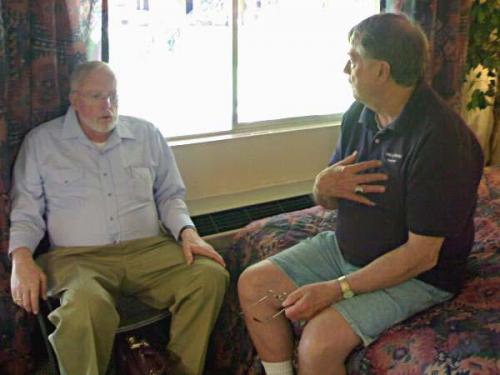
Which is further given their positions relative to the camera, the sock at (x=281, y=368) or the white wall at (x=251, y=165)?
the white wall at (x=251, y=165)

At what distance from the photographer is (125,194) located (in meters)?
1.91

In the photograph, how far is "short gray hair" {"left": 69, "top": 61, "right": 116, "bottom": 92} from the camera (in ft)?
6.04

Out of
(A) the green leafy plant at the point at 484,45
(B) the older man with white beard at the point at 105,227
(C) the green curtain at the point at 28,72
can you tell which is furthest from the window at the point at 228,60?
(A) the green leafy plant at the point at 484,45

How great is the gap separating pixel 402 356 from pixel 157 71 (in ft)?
5.06

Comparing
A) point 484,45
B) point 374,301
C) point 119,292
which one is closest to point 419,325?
point 374,301

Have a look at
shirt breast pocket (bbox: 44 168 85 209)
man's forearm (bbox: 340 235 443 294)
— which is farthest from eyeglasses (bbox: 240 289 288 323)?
shirt breast pocket (bbox: 44 168 85 209)

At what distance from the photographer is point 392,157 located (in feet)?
5.03

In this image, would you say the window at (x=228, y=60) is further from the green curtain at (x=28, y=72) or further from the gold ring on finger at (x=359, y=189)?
the gold ring on finger at (x=359, y=189)

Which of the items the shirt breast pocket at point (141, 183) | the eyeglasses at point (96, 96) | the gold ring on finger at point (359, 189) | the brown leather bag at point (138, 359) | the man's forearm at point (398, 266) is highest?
the eyeglasses at point (96, 96)

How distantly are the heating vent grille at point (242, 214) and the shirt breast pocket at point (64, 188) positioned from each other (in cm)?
64

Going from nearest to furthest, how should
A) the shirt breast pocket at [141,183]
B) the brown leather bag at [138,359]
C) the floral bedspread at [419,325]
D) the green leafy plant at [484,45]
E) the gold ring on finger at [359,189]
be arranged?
the floral bedspread at [419,325] → the gold ring on finger at [359,189] → the brown leather bag at [138,359] → the shirt breast pocket at [141,183] → the green leafy plant at [484,45]

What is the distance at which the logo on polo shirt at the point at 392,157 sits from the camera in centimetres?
151

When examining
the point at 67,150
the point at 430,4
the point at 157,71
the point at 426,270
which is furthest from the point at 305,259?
the point at 430,4

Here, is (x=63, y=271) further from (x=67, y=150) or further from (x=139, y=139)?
(x=139, y=139)
